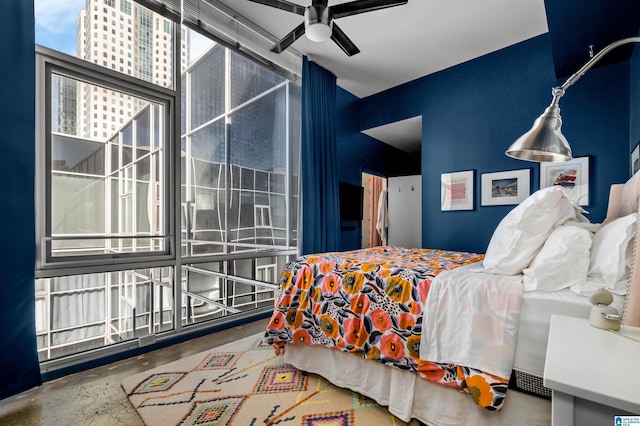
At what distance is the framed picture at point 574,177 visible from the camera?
9.43ft

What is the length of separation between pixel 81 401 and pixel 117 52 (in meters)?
2.45

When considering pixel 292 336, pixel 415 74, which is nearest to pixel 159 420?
pixel 292 336

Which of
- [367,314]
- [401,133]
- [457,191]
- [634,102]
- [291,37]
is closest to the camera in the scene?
[367,314]

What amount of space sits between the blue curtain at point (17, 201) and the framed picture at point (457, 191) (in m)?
3.90

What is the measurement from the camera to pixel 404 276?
1.68 m

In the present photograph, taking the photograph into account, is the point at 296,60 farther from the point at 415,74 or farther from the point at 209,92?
the point at 415,74

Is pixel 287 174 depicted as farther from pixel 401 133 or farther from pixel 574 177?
pixel 574 177

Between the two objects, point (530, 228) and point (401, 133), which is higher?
point (401, 133)

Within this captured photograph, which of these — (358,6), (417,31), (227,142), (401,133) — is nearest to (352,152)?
(401,133)

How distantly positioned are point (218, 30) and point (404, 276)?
2.86m

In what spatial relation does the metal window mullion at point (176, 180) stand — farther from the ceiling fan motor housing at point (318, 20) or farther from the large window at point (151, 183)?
the ceiling fan motor housing at point (318, 20)

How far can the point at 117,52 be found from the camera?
2320 millimetres

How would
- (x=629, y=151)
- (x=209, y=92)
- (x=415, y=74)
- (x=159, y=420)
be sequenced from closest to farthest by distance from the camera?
(x=159, y=420), (x=629, y=151), (x=209, y=92), (x=415, y=74)

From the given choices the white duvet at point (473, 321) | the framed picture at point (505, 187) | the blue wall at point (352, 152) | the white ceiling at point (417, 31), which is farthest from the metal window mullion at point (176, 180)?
the framed picture at point (505, 187)
